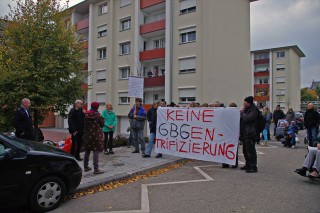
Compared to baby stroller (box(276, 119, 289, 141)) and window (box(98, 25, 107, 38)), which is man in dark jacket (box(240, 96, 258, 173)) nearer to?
baby stroller (box(276, 119, 289, 141))

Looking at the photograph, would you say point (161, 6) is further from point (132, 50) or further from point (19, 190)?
point (19, 190)

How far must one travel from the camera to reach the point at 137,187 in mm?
5742

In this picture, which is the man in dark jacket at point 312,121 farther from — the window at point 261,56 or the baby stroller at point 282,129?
the window at point 261,56

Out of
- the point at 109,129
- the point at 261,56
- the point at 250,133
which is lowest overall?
the point at 109,129

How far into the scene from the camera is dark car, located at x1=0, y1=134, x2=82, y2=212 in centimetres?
396

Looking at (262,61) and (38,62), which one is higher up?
(262,61)

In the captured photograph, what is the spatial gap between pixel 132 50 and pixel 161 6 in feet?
17.4

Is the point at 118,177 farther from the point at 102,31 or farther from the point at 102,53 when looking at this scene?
the point at 102,31

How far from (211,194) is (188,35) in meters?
20.3

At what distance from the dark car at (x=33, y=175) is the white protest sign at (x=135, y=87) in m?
5.19

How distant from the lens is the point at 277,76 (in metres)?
52.4

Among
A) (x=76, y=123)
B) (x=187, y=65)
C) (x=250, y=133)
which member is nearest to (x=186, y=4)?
(x=187, y=65)

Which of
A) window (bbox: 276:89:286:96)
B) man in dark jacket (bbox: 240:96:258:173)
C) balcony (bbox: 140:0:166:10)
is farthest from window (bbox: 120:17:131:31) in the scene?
window (bbox: 276:89:286:96)

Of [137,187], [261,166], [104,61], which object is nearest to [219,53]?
[104,61]
